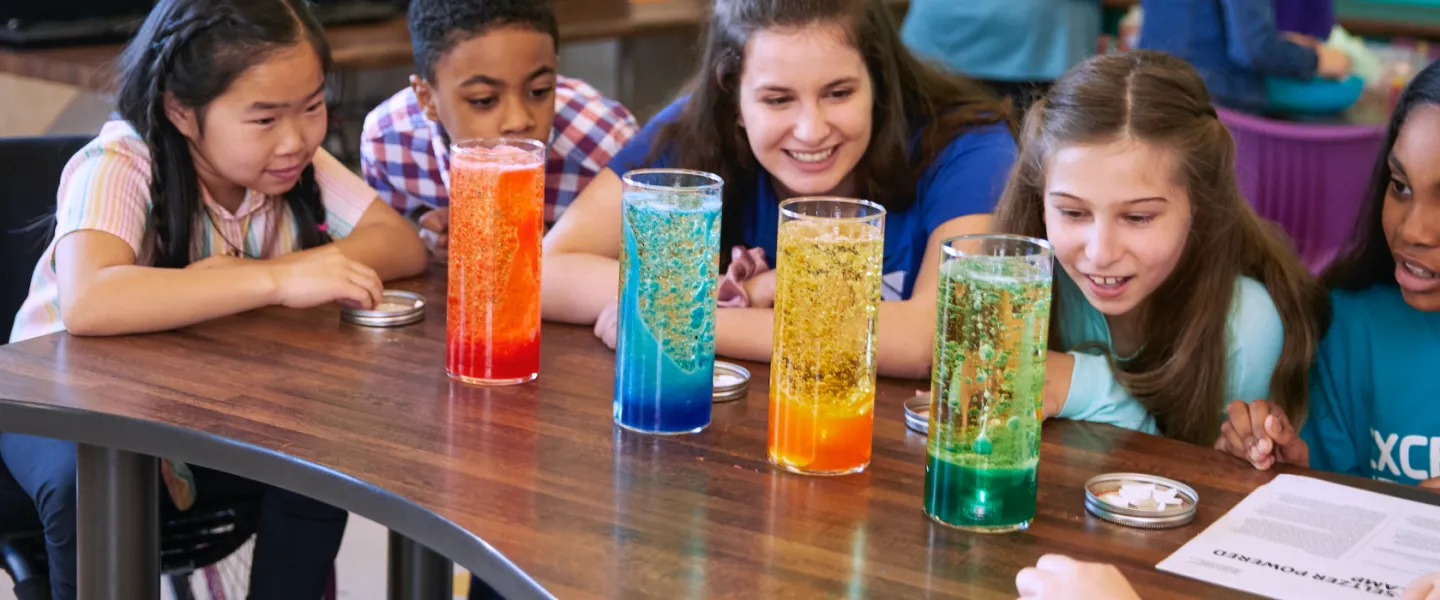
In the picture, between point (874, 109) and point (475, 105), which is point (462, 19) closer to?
point (475, 105)

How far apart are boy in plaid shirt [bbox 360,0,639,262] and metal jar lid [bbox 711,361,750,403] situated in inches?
26.6

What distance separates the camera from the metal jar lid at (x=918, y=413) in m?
1.35

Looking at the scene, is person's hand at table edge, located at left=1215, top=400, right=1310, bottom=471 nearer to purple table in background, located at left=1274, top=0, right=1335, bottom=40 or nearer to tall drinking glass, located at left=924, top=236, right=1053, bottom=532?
tall drinking glass, located at left=924, top=236, right=1053, bottom=532

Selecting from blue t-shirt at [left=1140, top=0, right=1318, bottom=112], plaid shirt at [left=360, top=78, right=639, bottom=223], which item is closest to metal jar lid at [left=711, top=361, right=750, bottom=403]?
plaid shirt at [left=360, top=78, right=639, bottom=223]

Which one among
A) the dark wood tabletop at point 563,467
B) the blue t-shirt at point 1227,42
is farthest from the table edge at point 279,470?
the blue t-shirt at point 1227,42

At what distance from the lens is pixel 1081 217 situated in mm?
1507

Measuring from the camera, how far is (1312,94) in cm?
317

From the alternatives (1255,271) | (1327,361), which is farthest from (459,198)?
(1327,361)

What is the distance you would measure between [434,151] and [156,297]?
790 millimetres

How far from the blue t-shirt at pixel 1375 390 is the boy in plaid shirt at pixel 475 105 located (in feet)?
3.49

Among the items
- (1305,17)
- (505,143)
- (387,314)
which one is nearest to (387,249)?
(387,314)

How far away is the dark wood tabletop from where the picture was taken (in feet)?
3.48

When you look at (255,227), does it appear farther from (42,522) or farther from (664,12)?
(664,12)

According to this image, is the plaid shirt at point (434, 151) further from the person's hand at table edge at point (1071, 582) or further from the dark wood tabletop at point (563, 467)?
the person's hand at table edge at point (1071, 582)
